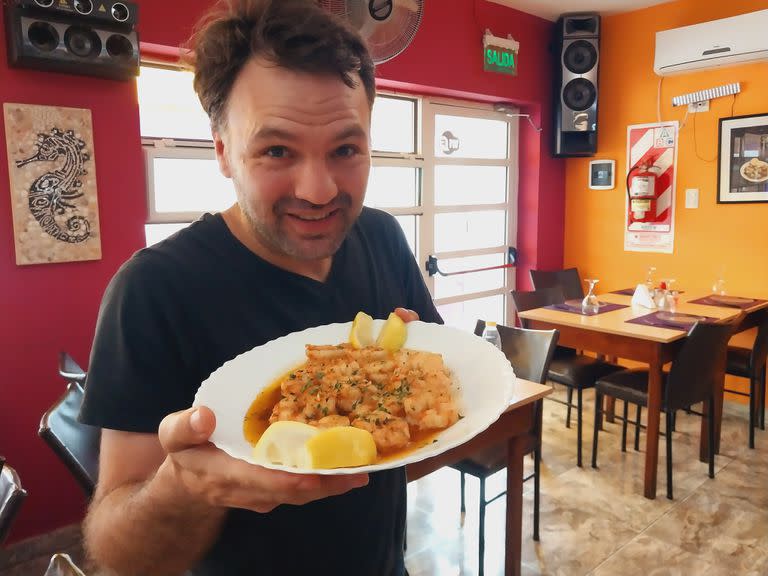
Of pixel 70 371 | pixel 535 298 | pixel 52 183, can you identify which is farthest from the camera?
pixel 535 298

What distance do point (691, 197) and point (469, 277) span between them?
1.69 meters

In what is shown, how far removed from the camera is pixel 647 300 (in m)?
3.50

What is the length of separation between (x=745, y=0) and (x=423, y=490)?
3706 millimetres

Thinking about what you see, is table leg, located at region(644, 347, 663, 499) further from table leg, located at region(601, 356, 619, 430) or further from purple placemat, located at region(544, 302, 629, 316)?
table leg, located at region(601, 356, 619, 430)

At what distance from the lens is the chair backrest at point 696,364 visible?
2781 mm

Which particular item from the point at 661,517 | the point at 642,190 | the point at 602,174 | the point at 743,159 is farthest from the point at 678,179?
the point at 661,517

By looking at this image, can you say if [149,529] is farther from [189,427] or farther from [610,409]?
[610,409]

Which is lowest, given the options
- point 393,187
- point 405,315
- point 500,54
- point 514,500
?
point 514,500

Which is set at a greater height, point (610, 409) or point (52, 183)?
point (52, 183)

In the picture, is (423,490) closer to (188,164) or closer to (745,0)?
(188,164)

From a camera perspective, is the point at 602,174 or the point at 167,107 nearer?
the point at 167,107

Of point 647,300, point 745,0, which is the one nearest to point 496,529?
point 647,300

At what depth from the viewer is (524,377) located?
106 inches

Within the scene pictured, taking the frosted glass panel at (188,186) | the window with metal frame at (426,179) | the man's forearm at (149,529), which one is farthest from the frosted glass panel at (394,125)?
the man's forearm at (149,529)
